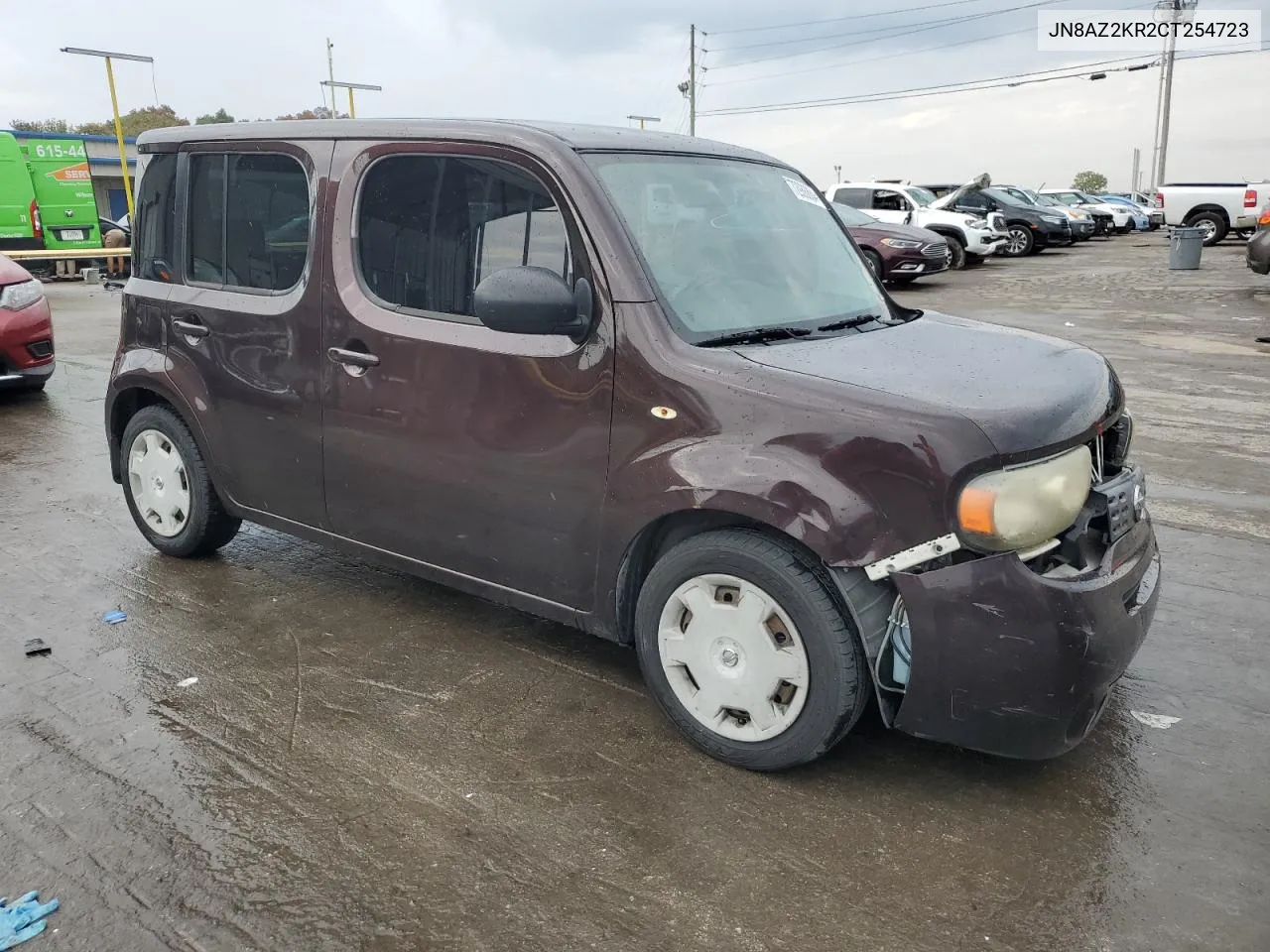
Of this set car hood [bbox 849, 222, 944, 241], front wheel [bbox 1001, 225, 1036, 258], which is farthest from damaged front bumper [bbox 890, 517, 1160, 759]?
front wheel [bbox 1001, 225, 1036, 258]

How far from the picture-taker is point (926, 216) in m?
23.1

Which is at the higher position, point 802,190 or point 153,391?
point 802,190

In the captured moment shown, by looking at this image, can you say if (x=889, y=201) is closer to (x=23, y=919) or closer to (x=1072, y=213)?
(x=1072, y=213)

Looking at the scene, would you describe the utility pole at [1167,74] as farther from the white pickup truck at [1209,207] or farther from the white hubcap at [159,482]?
the white hubcap at [159,482]

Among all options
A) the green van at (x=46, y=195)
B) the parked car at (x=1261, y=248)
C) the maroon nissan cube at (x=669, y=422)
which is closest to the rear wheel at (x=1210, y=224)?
the parked car at (x=1261, y=248)

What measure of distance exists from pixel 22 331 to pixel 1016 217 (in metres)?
24.4

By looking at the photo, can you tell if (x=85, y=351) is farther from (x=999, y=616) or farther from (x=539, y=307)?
(x=999, y=616)

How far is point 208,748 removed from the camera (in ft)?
10.7

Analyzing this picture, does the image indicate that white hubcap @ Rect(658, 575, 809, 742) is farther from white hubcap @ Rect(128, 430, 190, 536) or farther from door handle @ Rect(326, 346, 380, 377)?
white hubcap @ Rect(128, 430, 190, 536)

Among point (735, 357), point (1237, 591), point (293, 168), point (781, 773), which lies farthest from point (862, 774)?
point (293, 168)

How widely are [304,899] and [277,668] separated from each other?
4.55ft

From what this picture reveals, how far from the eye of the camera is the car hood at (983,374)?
2723mm

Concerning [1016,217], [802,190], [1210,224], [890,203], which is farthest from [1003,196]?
[802,190]

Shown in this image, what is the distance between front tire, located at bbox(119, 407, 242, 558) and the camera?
464cm
